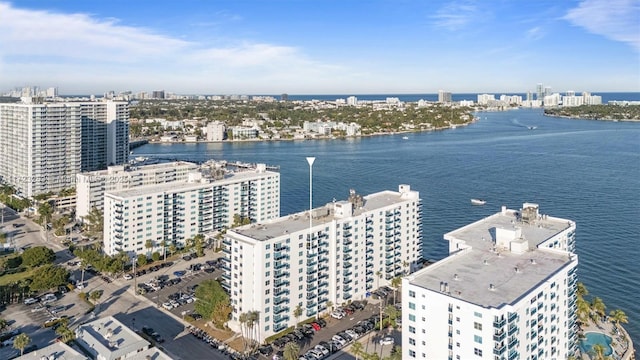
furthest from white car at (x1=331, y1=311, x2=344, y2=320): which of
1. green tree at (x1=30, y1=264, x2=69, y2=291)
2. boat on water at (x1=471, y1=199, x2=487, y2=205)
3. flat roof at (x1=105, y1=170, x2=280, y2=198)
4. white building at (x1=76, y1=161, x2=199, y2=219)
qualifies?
boat on water at (x1=471, y1=199, x2=487, y2=205)

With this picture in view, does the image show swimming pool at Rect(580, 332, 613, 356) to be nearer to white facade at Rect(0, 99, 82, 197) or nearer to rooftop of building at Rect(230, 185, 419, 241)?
rooftop of building at Rect(230, 185, 419, 241)

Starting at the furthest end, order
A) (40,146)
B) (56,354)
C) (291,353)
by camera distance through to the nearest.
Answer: (40,146)
(291,353)
(56,354)

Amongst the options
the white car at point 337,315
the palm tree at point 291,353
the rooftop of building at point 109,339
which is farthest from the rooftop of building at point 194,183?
the palm tree at point 291,353

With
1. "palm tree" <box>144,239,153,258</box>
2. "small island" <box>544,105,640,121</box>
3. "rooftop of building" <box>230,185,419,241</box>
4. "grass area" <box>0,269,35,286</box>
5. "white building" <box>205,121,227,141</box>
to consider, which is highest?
"small island" <box>544,105,640,121</box>

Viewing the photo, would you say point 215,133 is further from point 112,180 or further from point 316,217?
point 316,217

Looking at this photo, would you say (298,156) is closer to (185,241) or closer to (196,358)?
(185,241)

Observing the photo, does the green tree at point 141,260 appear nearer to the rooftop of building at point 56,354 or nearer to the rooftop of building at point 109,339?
the rooftop of building at point 109,339

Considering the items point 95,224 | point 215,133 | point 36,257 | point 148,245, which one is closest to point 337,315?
point 148,245
